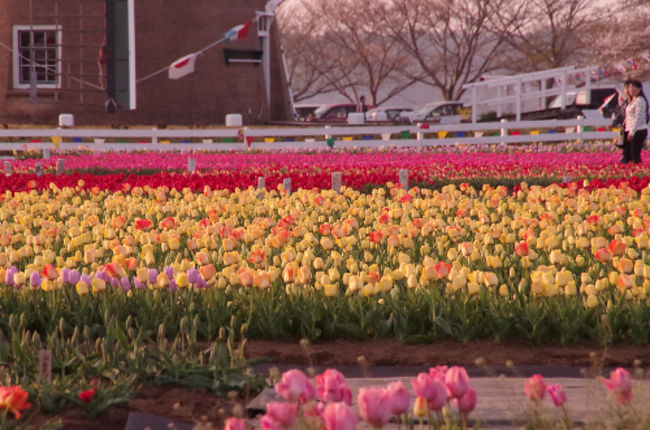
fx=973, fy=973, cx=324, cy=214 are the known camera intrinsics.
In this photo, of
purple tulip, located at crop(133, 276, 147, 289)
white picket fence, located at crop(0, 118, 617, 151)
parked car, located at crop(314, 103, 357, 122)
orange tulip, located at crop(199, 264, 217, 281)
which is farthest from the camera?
Answer: parked car, located at crop(314, 103, 357, 122)

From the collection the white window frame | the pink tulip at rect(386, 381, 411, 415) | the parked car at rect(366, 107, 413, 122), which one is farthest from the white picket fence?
the parked car at rect(366, 107, 413, 122)

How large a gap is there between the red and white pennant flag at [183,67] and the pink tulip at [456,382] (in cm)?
2961

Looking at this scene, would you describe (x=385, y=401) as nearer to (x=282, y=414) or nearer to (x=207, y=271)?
(x=282, y=414)

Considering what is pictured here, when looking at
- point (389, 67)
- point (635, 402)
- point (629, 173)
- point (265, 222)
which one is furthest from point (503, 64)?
point (635, 402)

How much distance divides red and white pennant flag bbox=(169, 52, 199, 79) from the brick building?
126 cm

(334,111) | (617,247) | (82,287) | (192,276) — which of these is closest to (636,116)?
(617,247)

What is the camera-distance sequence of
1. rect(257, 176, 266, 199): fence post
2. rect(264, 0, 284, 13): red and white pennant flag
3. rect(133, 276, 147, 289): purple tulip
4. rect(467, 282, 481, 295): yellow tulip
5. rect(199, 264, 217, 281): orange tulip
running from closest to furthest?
rect(467, 282, 481, 295): yellow tulip
rect(199, 264, 217, 281): orange tulip
rect(133, 276, 147, 289): purple tulip
rect(257, 176, 266, 199): fence post
rect(264, 0, 284, 13): red and white pennant flag

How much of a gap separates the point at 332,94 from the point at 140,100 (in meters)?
57.5

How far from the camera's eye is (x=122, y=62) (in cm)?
3058

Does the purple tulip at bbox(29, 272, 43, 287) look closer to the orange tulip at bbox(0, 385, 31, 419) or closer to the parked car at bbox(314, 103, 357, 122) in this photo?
the orange tulip at bbox(0, 385, 31, 419)

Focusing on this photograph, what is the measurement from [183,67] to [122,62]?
2117 millimetres

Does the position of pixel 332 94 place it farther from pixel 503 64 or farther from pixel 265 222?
pixel 265 222

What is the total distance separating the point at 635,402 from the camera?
3293 mm

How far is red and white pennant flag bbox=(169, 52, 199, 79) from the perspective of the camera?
104ft
